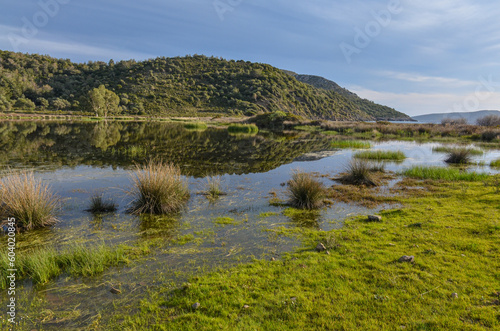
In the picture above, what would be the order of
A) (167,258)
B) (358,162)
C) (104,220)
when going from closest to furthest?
(167,258) < (104,220) < (358,162)

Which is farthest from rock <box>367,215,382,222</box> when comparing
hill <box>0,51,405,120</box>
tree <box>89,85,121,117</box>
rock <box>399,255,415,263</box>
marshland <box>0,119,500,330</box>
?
tree <box>89,85,121,117</box>

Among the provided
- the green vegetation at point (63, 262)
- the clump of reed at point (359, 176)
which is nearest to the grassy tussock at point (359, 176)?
the clump of reed at point (359, 176)

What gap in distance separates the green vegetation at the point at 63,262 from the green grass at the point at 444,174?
16375 millimetres

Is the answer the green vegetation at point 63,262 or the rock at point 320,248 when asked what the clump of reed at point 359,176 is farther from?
the green vegetation at point 63,262

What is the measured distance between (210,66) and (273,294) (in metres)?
157

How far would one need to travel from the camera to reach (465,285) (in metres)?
4.84

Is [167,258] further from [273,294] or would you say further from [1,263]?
[1,263]

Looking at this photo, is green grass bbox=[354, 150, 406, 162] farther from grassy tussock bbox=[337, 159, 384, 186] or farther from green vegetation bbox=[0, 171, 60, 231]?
green vegetation bbox=[0, 171, 60, 231]

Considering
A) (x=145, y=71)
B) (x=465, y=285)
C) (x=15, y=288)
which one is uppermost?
(x=145, y=71)

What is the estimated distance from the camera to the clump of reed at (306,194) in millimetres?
10383

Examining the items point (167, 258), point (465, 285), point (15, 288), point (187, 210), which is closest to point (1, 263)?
point (15, 288)

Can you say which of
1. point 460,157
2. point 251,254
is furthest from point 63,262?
point 460,157

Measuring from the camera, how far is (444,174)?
1527 cm

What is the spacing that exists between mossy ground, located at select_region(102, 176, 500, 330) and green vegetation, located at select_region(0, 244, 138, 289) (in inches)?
67.9
